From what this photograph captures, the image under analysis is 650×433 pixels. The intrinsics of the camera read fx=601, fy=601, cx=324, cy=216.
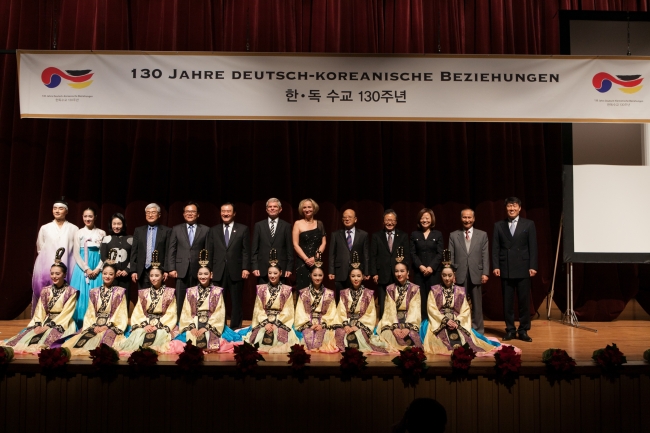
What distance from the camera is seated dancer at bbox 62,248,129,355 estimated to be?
4.91 meters

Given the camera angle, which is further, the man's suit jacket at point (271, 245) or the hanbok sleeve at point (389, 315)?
the man's suit jacket at point (271, 245)

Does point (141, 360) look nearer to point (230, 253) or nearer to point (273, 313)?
point (273, 313)

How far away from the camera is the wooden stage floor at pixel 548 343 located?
4.19 metres

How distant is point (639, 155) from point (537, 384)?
3.92 meters

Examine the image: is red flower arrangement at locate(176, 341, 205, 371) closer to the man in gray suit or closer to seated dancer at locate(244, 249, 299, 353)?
seated dancer at locate(244, 249, 299, 353)

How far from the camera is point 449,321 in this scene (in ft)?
16.3

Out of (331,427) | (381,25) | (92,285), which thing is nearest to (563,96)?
(381,25)

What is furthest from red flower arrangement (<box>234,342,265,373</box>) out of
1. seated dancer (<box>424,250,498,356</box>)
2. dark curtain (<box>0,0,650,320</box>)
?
dark curtain (<box>0,0,650,320</box>)

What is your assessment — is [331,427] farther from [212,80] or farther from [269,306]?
[212,80]

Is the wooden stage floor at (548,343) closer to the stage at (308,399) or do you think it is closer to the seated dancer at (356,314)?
the stage at (308,399)

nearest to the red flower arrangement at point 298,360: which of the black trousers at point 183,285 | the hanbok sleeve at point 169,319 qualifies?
the hanbok sleeve at point 169,319

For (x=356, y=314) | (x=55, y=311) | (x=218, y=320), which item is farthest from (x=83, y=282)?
(x=356, y=314)

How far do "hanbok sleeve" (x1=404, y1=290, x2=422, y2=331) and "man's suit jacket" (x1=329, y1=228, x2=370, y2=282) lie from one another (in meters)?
0.65

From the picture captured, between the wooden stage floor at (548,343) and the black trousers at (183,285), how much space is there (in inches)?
44.4
